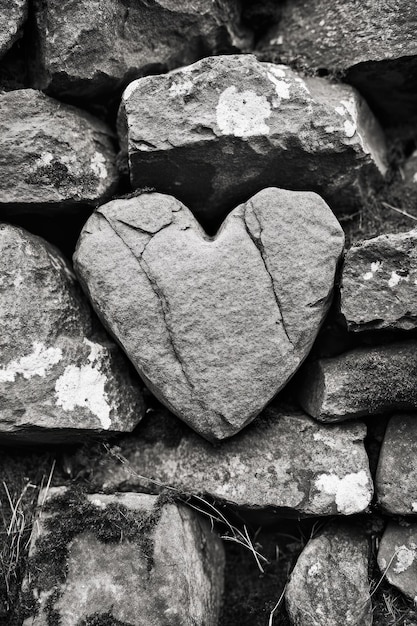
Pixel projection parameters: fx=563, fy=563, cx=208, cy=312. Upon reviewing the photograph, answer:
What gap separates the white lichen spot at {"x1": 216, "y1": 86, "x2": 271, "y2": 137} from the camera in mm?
2322

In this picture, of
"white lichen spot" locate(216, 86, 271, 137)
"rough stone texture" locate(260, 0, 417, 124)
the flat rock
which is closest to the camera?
the flat rock

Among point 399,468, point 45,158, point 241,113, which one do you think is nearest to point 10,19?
point 45,158

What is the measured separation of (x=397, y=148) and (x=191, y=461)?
1800 mm

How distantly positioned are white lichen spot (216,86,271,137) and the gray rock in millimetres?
1720

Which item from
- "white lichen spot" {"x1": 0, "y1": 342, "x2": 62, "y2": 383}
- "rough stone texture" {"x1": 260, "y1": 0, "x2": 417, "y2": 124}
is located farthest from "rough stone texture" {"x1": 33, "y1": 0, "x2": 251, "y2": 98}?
"white lichen spot" {"x1": 0, "y1": 342, "x2": 62, "y2": 383}

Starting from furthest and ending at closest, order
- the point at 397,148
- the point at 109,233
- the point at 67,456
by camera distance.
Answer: the point at 397,148 → the point at 67,456 → the point at 109,233

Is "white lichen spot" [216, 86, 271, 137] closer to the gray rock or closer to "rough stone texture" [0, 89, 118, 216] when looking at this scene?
"rough stone texture" [0, 89, 118, 216]

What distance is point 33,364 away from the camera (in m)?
2.27

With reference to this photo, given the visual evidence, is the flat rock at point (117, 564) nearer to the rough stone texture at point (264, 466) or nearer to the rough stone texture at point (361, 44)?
the rough stone texture at point (264, 466)

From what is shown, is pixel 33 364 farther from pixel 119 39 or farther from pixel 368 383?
pixel 119 39

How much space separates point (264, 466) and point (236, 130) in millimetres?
1383

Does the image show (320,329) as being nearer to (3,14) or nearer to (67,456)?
(67,456)

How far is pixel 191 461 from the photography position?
92.7 inches

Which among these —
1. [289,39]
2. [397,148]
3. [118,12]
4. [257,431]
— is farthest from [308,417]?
[118,12]
